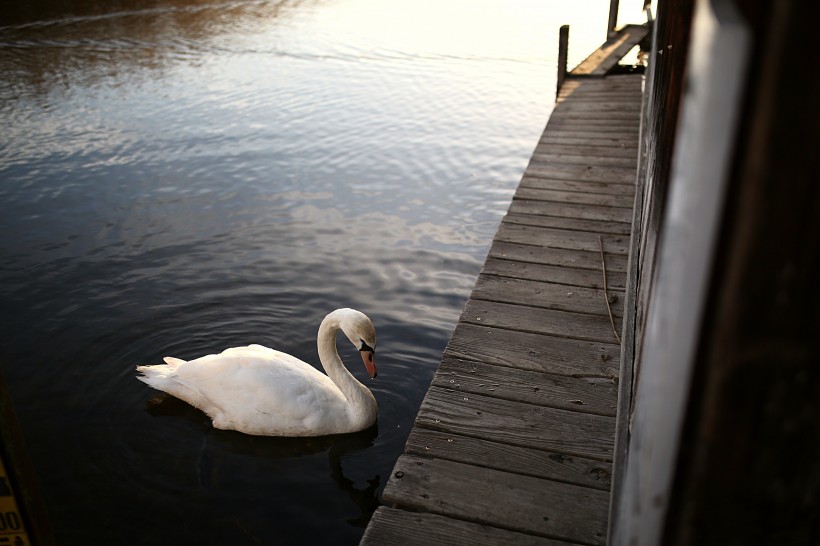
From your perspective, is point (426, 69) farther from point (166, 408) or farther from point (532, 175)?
point (166, 408)

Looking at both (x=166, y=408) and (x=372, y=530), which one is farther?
(x=166, y=408)

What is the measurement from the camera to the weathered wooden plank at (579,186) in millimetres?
6039

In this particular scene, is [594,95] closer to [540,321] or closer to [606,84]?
[606,84]

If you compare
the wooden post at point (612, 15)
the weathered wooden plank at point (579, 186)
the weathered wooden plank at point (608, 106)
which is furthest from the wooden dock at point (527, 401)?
the wooden post at point (612, 15)

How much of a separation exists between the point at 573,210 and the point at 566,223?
0.31 m

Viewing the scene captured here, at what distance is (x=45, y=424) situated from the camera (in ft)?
15.1

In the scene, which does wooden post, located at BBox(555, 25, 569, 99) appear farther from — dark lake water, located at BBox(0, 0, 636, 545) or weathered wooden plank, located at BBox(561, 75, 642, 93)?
dark lake water, located at BBox(0, 0, 636, 545)

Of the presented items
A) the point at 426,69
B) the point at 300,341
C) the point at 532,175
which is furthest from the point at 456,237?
the point at 426,69

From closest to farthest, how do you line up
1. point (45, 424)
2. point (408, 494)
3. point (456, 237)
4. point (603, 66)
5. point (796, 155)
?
point (796, 155)
point (408, 494)
point (45, 424)
point (456, 237)
point (603, 66)

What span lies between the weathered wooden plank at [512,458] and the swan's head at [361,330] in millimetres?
1101

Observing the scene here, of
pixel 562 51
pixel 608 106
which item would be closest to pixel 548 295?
pixel 608 106

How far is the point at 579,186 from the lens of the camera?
6215mm

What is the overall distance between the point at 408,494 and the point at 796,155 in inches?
92.7

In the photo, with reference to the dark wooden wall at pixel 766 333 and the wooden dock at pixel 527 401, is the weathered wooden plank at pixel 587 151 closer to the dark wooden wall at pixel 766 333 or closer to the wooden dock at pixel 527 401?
the wooden dock at pixel 527 401
